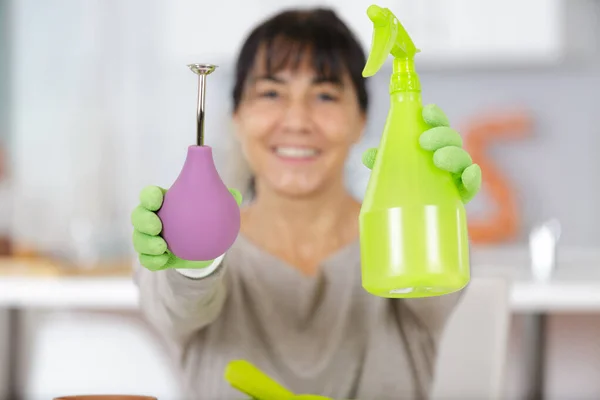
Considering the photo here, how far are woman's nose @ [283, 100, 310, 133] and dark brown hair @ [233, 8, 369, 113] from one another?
0.20 ft

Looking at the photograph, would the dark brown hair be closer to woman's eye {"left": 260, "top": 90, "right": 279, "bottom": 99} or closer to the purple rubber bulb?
woman's eye {"left": 260, "top": 90, "right": 279, "bottom": 99}

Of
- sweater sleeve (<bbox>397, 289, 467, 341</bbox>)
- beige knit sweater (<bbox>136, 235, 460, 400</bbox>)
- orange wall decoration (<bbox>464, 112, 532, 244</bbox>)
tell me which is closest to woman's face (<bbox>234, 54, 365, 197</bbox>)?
beige knit sweater (<bbox>136, 235, 460, 400</bbox>)

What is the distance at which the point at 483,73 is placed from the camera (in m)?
2.62

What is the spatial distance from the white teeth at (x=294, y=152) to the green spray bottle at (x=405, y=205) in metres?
0.68

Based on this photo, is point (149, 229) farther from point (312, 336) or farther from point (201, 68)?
point (312, 336)

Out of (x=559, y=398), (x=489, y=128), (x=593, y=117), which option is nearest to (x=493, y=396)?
(x=559, y=398)

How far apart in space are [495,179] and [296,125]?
4.39ft

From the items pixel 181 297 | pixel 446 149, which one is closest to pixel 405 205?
pixel 446 149

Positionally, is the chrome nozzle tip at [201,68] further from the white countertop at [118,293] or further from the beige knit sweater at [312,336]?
the white countertop at [118,293]

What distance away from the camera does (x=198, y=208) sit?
2.04 feet

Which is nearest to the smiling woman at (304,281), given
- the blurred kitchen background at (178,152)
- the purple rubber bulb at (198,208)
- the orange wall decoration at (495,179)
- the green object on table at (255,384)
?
the blurred kitchen background at (178,152)

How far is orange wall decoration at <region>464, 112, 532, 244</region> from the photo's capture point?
2467mm

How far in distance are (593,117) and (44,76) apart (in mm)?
1966

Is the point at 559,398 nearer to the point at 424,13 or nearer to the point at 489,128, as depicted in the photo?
the point at 489,128
